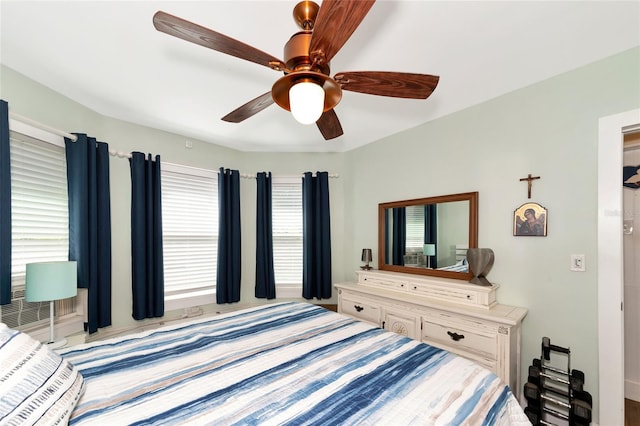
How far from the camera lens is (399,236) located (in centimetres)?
293

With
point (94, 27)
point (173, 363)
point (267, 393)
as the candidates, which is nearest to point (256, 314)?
point (173, 363)

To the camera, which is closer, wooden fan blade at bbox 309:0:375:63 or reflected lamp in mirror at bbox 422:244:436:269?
wooden fan blade at bbox 309:0:375:63

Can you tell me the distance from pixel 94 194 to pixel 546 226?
141 inches

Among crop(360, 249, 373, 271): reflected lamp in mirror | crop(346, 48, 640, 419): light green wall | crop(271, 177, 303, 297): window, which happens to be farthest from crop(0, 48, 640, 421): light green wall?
crop(271, 177, 303, 297): window

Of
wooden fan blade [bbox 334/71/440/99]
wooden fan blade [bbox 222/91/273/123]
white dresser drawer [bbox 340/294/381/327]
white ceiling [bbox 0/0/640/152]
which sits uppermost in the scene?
white ceiling [bbox 0/0/640/152]

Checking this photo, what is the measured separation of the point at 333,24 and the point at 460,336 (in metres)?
2.19

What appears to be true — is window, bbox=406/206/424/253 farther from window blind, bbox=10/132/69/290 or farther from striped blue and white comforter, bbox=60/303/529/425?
window blind, bbox=10/132/69/290

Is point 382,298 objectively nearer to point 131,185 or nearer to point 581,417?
point 581,417

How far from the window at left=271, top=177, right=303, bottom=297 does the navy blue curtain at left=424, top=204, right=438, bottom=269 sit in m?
1.61

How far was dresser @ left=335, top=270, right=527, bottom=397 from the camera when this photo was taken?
1.85 metres

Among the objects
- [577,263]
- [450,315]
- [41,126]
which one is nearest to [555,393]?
[450,315]

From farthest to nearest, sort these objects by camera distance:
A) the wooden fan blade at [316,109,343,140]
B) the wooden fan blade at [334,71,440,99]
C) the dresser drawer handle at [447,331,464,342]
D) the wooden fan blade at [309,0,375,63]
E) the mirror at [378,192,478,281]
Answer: the mirror at [378,192,478,281] < the dresser drawer handle at [447,331,464,342] < the wooden fan blade at [316,109,343,140] < the wooden fan blade at [334,71,440,99] < the wooden fan blade at [309,0,375,63]

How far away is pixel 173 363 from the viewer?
1335mm

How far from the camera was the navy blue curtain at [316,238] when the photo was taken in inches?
134
